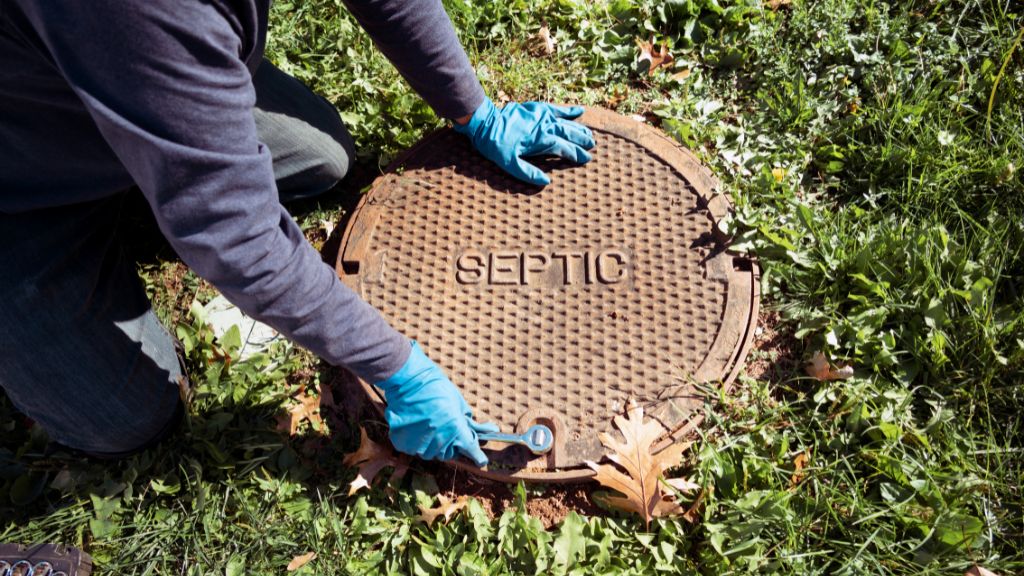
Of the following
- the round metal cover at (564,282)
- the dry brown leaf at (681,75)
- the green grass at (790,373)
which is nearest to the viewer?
the green grass at (790,373)

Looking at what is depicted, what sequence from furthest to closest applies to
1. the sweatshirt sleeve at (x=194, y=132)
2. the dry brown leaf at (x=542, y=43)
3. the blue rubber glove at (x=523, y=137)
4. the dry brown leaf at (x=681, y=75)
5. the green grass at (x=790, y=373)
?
the dry brown leaf at (x=542, y=43) → the dry brown leaf at (x=681, y=75) → the blue rubber glove at (x=523, y=137) → the green grass at (x=790, y=373) → the sweatshirt sleeve at (x=194, y=132)

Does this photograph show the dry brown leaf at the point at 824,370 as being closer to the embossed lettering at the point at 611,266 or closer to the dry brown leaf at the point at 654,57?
the embossed lettering at the point at 611,266

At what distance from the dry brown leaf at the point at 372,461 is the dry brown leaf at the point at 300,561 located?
189 mm

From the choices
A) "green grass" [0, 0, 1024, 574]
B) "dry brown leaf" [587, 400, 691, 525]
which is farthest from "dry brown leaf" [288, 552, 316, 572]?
"dry brown leaf" [587, 400, 691, 525]

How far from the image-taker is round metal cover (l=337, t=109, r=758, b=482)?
77.0 inches

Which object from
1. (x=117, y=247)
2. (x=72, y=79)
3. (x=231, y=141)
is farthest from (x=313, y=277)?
(x=117, y=247)

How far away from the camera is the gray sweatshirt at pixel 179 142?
1208 mm

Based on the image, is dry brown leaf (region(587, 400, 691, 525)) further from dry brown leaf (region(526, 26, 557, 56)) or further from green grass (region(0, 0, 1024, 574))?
dry brown leaf (region(526, 26, 557, 56))

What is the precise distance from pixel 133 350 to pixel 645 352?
4.94ft

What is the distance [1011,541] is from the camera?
1.74m

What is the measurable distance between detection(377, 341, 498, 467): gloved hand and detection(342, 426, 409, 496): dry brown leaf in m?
0.12

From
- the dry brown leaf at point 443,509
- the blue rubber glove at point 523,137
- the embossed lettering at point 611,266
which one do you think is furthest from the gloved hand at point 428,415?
the blue rubber glove at point 523,137

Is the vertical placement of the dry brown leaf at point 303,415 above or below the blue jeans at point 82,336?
below

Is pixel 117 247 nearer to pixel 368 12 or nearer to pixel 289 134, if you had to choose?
pixel 289 134
